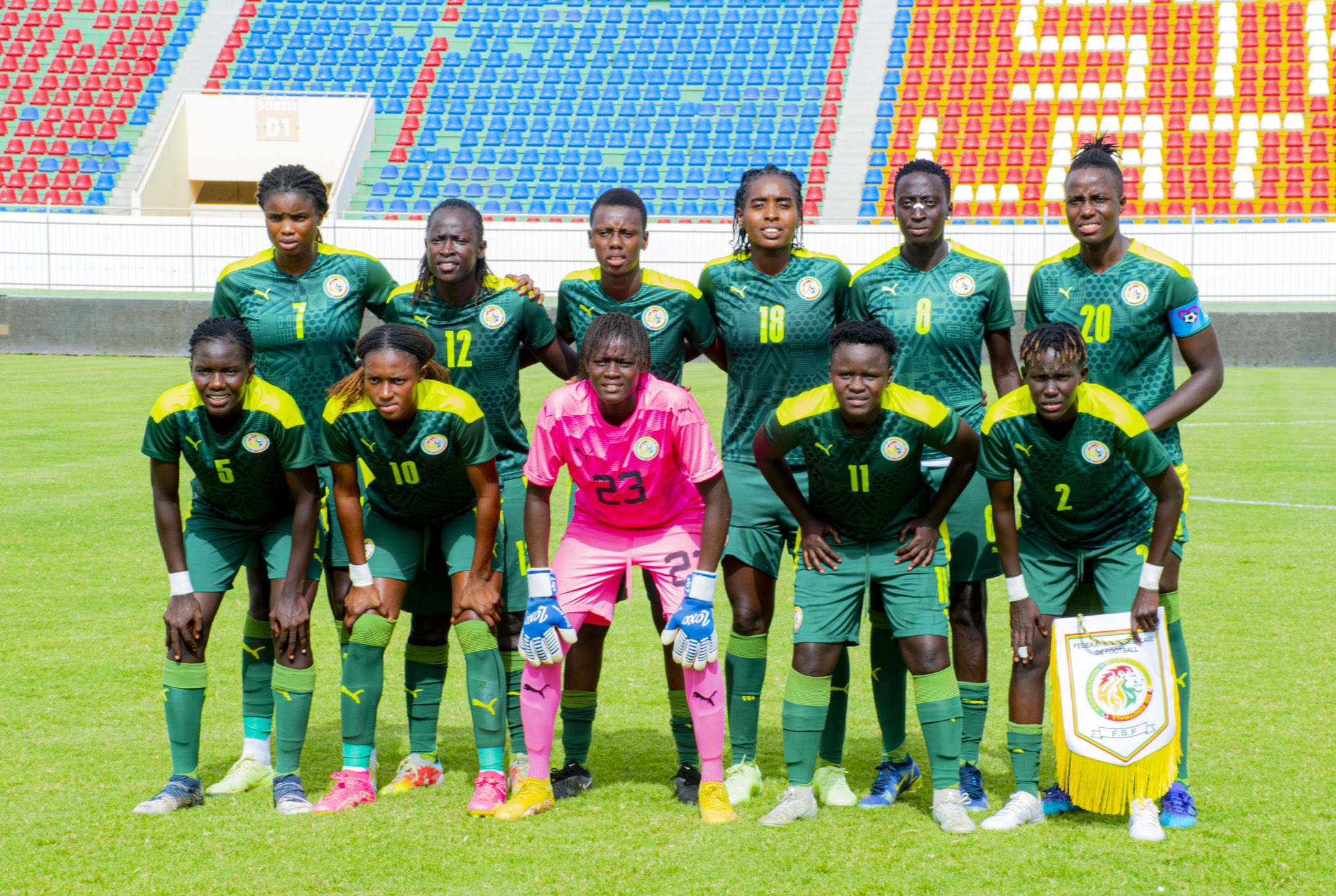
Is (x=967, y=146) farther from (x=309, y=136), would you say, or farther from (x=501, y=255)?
(x=309, y=136)

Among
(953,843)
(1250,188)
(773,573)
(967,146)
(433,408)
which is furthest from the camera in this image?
(967,146)

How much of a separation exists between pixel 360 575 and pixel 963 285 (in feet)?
7.81

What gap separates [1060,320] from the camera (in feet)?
16.0

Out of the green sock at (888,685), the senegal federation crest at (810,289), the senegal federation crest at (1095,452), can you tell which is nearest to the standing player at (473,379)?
the senegal federation crest at (810,289)

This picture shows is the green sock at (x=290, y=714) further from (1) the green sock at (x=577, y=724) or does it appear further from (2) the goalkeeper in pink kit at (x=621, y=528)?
(1) the green sock at (x=577, y=724)

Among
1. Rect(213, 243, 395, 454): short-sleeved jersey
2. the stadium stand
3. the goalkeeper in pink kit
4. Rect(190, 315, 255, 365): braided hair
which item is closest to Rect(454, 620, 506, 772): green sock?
the goalkeeper in pink kit

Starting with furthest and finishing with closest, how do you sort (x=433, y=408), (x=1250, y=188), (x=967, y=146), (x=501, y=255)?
(x=967, y=146) < (x=1250, y=188) < (x=501, y=255) < (x=433, y=408)

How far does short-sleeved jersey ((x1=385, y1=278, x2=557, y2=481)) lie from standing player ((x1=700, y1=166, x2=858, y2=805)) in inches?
30.9

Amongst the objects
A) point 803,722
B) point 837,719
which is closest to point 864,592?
point 803,722

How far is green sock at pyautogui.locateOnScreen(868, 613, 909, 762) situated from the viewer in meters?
5.10

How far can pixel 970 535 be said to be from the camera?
5.02 meters

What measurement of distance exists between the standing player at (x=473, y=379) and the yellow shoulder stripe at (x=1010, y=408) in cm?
173

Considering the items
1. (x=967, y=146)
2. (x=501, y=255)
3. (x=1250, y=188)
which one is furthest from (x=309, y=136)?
(x=1250, y=188)

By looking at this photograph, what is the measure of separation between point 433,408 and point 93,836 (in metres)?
1.77
